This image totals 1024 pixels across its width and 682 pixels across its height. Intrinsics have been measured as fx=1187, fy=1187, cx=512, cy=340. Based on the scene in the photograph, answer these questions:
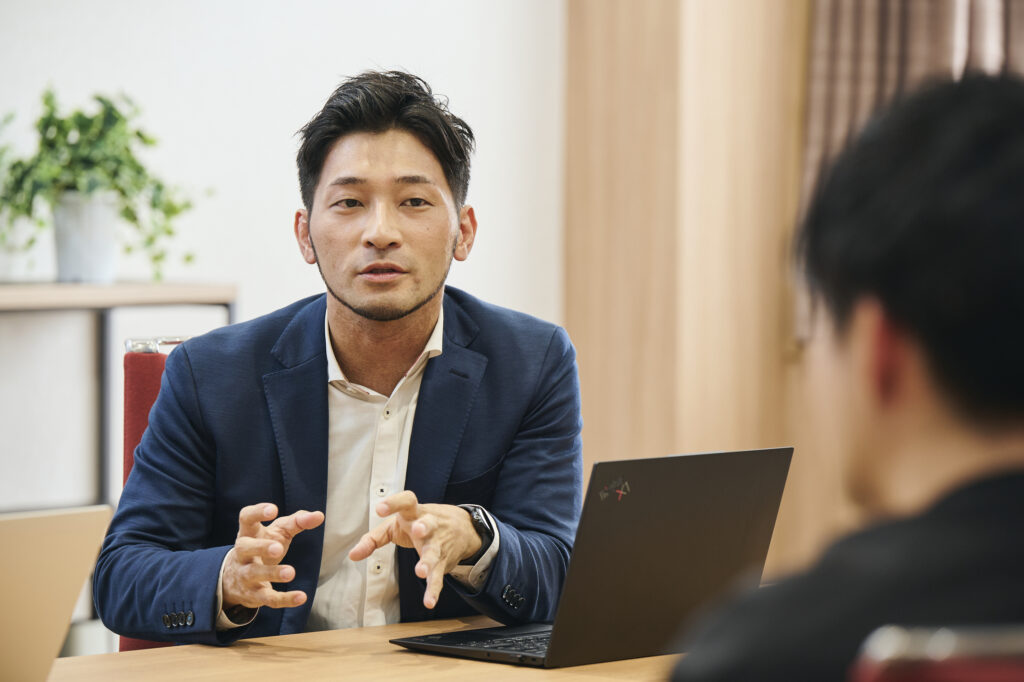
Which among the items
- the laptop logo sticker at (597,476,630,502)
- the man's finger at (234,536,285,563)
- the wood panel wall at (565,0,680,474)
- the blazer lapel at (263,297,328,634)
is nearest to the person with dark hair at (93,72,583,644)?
the blazer lapel at (263,297,328,634)

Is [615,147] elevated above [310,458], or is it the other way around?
[615,147]

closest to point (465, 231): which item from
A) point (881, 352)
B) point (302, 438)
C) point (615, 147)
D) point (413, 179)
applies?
point (413, 179)

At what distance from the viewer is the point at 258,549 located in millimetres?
1406

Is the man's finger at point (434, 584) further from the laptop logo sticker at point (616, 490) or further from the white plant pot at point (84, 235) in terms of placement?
the white plant pot at point (84, 235)

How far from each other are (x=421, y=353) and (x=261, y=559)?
54 cm

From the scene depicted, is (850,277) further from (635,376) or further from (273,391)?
(635,376)

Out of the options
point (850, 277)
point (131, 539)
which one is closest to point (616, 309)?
point (131, 539)

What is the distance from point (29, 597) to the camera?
1.14 metres

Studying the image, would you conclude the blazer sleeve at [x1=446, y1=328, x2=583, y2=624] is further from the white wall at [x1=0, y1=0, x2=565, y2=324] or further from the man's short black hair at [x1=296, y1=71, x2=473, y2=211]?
the white wall at [x1=0, y1=0, x2=565, y2=324]

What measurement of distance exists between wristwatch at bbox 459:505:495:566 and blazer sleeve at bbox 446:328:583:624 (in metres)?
0.02

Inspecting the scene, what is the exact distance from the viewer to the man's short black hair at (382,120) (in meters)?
1.87

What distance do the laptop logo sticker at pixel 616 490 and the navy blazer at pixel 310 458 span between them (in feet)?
1.05

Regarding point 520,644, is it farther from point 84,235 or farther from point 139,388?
point 84,235

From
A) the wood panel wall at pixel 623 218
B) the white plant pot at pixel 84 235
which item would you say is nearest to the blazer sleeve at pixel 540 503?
the white plant pot at pixel 84 235
